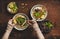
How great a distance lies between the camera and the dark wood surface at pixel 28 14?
8.17 feet

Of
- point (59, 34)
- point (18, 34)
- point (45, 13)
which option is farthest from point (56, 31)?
point (18, 34)

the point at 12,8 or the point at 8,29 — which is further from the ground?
the point at 12,8

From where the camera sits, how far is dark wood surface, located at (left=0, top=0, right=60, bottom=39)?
2.49m

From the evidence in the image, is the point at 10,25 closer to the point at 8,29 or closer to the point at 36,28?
the point at 8,29

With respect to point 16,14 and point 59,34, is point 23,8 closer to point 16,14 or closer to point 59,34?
point 16,14

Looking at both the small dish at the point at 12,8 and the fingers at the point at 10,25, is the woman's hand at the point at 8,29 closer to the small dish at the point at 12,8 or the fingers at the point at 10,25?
the fingers at the point at 10,25

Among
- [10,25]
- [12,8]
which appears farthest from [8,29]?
[12,8]

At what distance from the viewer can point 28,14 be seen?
8.27 ft

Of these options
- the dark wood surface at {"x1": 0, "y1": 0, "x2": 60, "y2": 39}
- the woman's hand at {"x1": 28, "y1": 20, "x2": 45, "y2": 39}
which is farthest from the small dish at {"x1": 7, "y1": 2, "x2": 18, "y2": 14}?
the woman's hand at {"x1": 28, "y1": 20, "x2": 45, "y2": 39}

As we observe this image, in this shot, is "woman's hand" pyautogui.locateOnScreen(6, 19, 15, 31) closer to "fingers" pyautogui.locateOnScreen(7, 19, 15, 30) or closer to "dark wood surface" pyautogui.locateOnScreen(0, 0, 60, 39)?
"fingers" pyautogui.locateOnScreen(7, 19, 15, 30)

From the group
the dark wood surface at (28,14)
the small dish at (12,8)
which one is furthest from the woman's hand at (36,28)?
the small dish at (12,8)

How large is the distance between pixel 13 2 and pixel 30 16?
0.21m

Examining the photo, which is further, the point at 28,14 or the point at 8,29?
the point at 28,14

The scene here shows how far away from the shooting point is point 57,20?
2.54 meters
